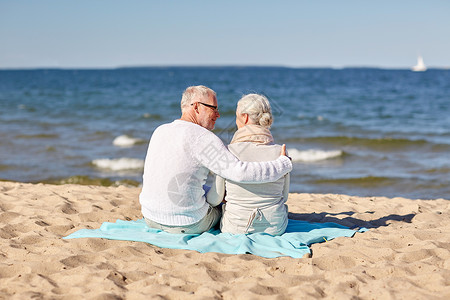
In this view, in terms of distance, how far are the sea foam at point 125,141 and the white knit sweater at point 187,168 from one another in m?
9.34

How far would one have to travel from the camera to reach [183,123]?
401 centimetres

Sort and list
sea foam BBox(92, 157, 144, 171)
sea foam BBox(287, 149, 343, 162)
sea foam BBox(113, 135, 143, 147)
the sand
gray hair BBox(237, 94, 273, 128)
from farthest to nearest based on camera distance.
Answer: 1. sea foam BBox(113, 135, 143, 147)
2. sea foam BBox(287, 149, 343, 162)
3. sea foam BBox(92, 157, 144, 171)
4. gray hair BBox(237, 94, 273, 128)
5. the sand

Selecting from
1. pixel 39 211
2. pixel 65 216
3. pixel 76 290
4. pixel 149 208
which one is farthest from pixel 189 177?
pixel 39 211

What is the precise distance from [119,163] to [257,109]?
7.08 metres

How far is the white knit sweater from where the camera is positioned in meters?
3.95


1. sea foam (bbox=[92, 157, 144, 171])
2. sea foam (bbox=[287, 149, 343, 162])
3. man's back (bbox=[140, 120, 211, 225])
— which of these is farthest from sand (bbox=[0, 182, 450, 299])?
sea foam (bbox=[287, 149, 343, 162])

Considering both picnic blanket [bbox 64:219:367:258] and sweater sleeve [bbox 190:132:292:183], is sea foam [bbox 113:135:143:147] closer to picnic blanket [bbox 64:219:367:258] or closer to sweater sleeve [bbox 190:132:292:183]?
picnic blanket [bbox 64:219:367:258]

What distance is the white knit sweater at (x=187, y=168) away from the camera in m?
3.95

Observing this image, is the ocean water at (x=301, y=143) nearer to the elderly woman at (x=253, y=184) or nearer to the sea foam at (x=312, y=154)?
the sea foam at (x=312, y=154)

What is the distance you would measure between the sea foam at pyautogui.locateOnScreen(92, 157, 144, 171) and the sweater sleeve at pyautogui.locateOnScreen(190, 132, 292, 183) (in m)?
6.69

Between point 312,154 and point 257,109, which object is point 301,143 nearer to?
point 312,154

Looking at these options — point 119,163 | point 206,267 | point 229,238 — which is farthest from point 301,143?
point 206,267

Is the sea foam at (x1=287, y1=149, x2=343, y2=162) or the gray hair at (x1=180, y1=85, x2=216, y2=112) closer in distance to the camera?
the gray hair at (x1=180, y1=85, x2=216, y2=112)

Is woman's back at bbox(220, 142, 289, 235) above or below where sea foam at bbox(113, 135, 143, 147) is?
above
